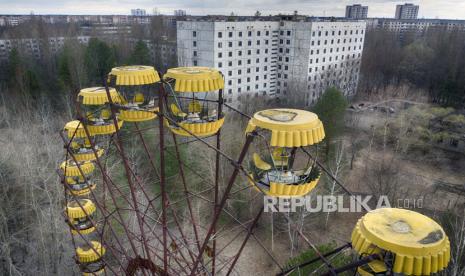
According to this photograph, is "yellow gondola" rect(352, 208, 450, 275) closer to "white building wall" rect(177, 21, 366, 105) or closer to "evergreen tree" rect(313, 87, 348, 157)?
"evergreen tree" rect(313, 87, 348, 157)

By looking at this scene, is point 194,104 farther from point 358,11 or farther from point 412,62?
point 358,11

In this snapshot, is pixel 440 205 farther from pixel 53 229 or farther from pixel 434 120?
pixel 53 229

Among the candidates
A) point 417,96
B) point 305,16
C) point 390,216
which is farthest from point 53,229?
point 417,96

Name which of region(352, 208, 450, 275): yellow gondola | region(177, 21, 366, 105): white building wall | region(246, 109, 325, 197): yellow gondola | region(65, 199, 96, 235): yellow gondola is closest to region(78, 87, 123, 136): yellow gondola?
region(65, 199, 96, 235): yellow gondola

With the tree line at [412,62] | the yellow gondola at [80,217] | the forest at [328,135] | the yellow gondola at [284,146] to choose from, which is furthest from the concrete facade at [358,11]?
the yellow gondola at [284,146]

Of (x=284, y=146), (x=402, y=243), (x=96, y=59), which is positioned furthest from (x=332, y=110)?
(x=96, y=59)
